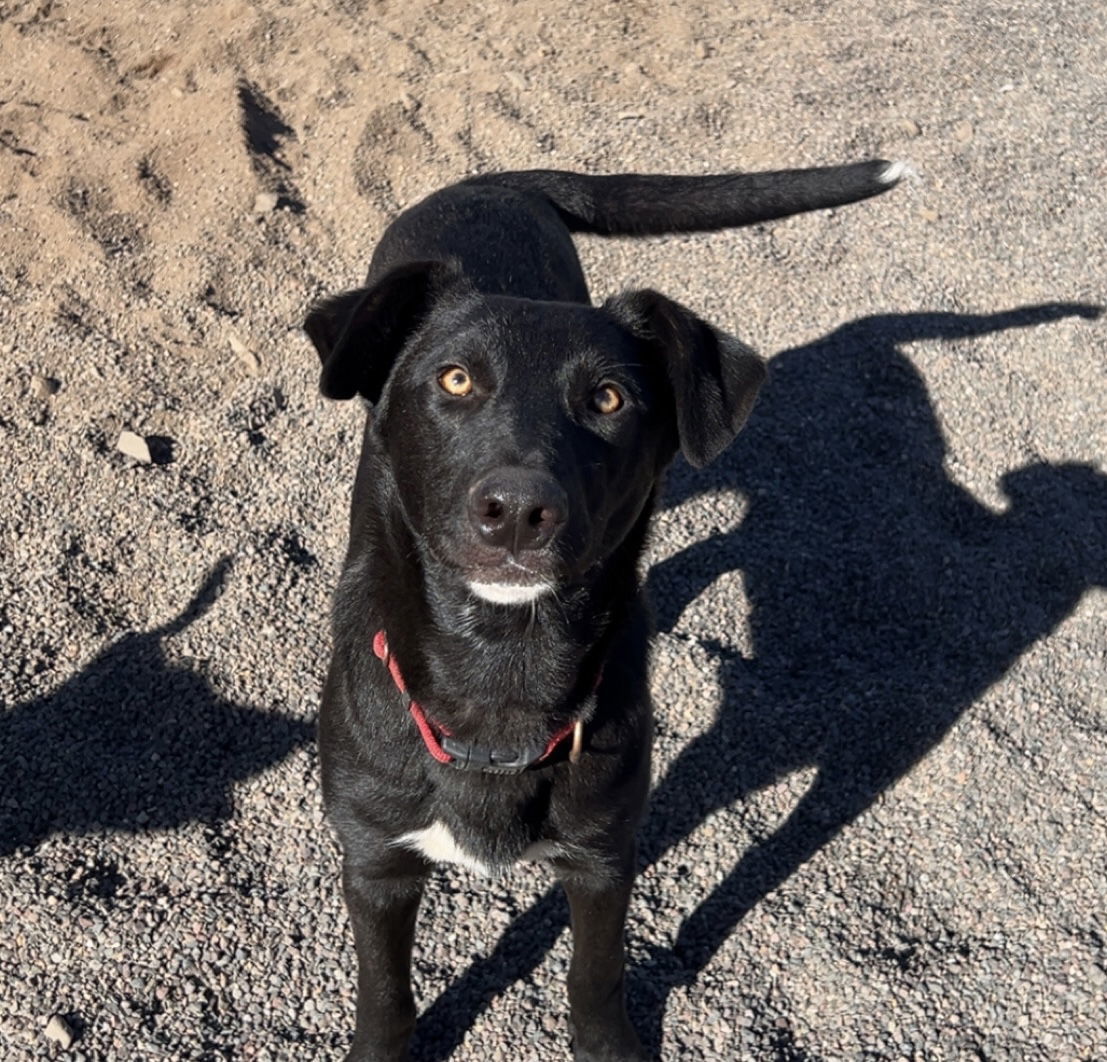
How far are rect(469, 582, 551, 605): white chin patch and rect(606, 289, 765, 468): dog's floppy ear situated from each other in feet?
1.43

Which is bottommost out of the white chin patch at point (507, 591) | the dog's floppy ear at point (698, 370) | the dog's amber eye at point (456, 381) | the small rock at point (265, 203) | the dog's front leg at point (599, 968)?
the dog's front leg at point (599, 968)

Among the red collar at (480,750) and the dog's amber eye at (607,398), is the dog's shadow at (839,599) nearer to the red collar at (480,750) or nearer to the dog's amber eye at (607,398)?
the red collar at (480,750)

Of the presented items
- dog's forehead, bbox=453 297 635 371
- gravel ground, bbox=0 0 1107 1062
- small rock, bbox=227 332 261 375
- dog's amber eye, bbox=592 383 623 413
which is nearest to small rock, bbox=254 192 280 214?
gravel ground, bbox=0 0 1107 1062

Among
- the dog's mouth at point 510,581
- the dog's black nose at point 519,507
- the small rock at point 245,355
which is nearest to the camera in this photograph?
the dog's black nose at point 519,507

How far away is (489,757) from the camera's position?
2787mm

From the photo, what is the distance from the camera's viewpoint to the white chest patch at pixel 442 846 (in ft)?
9.32

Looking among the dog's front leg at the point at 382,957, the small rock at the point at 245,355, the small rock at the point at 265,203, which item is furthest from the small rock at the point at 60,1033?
the small rock at the point at 265,203

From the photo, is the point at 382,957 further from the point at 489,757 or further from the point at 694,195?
the point at 694,195

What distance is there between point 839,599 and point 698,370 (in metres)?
2.03

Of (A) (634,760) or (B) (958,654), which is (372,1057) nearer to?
(A) (634,760)

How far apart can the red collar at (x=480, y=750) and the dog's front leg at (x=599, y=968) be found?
1.10 ft

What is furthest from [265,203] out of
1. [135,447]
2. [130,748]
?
[130,748]

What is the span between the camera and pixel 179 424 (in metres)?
→ 4.88

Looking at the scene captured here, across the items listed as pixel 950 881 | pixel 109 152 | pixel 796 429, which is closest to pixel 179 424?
pixel 109 152
